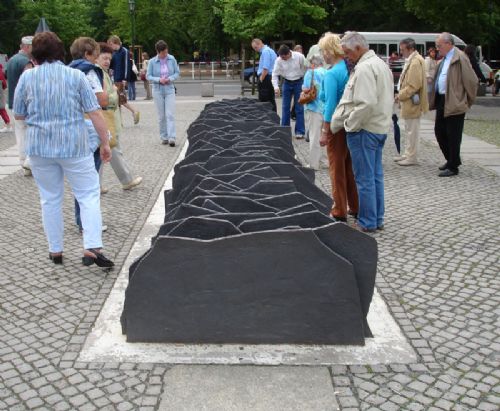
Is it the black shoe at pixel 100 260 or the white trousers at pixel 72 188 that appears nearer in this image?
the white trousers at pixel 72 188

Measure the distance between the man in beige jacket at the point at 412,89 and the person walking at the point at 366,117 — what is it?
3262mm

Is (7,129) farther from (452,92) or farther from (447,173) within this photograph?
(452,92)

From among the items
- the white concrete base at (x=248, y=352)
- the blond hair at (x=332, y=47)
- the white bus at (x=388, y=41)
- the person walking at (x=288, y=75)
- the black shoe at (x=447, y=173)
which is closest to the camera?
the white concrete base at (x=248, y=352)

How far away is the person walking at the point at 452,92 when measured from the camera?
8430 mm

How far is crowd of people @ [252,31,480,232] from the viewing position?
Result: 573cm

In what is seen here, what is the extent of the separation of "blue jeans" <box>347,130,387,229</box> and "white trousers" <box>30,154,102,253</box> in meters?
2.42

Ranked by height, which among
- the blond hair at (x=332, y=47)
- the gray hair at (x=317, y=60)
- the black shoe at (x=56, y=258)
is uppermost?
the blond hair at (x=332, y=47)

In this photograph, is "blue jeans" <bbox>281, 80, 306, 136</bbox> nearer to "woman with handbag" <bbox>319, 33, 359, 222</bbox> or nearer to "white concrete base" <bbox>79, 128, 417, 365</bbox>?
"woman with handbag" <bbox>319, 33, 359, 222</bbox>

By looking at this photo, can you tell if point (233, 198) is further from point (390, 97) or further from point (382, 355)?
point (390, 97)

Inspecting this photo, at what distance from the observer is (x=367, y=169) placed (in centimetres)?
590

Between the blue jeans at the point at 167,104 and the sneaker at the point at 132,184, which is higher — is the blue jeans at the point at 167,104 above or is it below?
above

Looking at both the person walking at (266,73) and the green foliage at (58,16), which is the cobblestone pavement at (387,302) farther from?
the green foliage at (58,16)

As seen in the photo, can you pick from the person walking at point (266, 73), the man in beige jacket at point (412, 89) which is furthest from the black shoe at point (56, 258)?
the person walking at point (266, 73)

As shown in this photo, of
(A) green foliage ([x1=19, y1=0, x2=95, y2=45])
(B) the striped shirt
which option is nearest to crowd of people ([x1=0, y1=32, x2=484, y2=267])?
(B) the striped shirt
